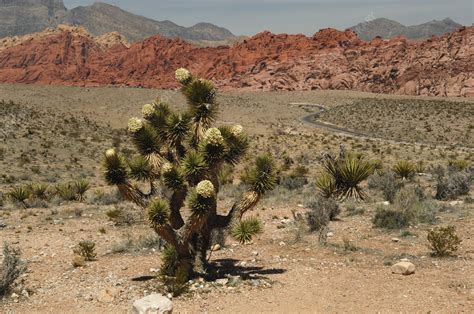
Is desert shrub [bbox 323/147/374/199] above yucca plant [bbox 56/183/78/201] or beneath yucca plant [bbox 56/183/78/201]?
above

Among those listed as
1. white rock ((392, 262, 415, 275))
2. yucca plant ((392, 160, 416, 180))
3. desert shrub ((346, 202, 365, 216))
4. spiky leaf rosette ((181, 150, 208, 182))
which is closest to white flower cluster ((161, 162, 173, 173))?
spiky leaf rosette ((181, 150, 208, 182))

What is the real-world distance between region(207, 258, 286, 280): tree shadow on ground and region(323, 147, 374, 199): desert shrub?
3.97 metres

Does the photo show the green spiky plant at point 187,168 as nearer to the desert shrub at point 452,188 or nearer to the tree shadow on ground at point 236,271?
the tree shadow on ground at point 236,271

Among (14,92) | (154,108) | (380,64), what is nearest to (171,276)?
(154,108)

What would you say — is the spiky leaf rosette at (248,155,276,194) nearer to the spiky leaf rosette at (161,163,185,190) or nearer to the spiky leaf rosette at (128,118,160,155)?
the spiky leaf rosette at (161,163,185,190)

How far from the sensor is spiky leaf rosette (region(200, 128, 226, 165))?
8.64 meters

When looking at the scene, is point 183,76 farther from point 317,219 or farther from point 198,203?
point 317,219

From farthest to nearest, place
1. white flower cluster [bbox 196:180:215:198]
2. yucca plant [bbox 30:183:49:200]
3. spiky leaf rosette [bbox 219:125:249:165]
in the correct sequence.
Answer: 1. yucca plant [bbox 30:183:49:200]
2. spiky leaf rosette [bbox 219:125:249:165]
3. white flower cluster [bbox 196:180:215:198]

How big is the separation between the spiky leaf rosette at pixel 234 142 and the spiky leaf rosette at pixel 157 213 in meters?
1.53

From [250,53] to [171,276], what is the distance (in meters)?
109

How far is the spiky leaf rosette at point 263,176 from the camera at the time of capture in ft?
30.7

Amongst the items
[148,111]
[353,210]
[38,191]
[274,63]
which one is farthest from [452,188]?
[274,63]

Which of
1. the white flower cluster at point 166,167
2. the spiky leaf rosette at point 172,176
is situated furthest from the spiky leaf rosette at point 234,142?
the white flower cluster at point 166,167

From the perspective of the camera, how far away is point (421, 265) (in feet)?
32.2
